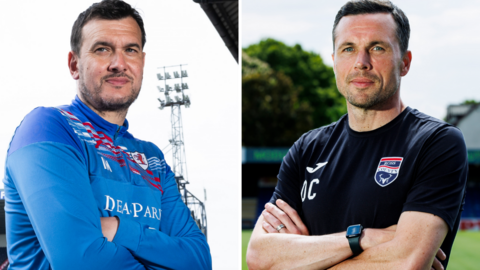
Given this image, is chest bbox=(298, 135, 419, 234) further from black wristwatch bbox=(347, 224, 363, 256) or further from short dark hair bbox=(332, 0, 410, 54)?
short dark hair bbox=(332, 0, 410, 54)

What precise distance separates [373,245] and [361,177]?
12.6 inches

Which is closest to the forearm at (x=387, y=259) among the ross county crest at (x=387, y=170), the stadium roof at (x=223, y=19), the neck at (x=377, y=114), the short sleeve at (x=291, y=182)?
the ross county crest at (x=387, y=170)

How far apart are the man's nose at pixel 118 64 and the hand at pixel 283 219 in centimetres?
98

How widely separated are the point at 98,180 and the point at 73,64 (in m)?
0.61

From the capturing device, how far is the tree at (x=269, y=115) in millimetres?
25002

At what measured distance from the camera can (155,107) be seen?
2.49 meters

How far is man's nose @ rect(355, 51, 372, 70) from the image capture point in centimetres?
208

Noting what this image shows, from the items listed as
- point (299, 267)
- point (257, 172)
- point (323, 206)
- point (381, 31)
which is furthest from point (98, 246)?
point (257, 172)

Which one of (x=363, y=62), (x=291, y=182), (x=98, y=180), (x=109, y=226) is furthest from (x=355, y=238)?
(x=98, y=180)

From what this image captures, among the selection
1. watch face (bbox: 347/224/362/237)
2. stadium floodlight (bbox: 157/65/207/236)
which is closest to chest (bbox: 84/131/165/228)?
stadium floodlight (bbox: 157/65/207/236)

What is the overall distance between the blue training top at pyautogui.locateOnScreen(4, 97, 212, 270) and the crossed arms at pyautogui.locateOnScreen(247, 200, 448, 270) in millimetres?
326

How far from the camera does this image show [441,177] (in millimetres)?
1852

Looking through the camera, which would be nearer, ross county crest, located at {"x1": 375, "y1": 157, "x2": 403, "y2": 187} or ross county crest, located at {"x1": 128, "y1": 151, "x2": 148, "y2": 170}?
ross county crest, located at {"x1": 375, "y1": 157, "x2": 403, "y2": 187}

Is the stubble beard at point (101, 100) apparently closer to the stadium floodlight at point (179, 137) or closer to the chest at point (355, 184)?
the stadium floodlight at point (179, 137)
